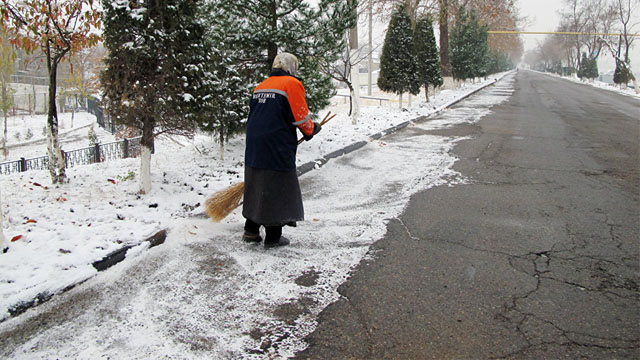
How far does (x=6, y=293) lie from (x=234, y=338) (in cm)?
170

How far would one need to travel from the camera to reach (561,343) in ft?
9.00

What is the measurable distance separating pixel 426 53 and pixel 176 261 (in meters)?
19.0

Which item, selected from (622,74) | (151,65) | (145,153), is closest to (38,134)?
(145,153)

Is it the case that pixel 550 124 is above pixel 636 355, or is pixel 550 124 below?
above

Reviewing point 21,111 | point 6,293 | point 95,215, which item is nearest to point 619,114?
point 95,215

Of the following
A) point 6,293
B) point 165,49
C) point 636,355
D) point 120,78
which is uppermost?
point 165,49

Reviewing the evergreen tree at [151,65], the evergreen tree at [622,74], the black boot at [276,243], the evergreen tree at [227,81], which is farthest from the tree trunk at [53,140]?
the evergreen tree at [622,74]

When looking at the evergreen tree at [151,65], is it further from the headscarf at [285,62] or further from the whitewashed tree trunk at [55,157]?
the headscarf at [285,62]

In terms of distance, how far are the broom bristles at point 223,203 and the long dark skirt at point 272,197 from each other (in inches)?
31.1

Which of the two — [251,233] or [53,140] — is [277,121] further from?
[53,140]

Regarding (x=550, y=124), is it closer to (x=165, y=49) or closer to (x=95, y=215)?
(x=165, y=49)

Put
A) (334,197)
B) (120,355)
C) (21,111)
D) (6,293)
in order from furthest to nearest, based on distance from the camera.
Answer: (21,111)
(334,197)
(6,293)
(120,355)

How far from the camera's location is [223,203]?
15.9ft

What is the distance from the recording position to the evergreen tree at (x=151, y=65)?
5.30 meters
